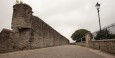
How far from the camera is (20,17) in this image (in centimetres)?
1341

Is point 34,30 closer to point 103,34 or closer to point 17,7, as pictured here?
point 17,7

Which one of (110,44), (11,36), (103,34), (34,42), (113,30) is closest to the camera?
(110,44)

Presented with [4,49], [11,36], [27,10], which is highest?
[27,10]

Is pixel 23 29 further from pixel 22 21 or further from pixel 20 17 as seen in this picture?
pixel 20 17

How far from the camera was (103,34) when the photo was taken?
13.9 m

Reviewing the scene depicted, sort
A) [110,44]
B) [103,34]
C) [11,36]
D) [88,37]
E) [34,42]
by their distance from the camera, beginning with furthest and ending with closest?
[88,37]
[34,42]
[103,34]
[11,36]
[110,44]

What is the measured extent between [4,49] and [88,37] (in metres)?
9.67

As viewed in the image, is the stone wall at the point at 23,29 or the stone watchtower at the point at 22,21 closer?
the stone wall at the point at 23,29

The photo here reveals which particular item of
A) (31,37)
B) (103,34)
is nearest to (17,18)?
(31,37)

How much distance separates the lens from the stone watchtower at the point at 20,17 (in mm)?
13297

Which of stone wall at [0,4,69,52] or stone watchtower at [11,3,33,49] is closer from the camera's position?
stone wall at [0,4,69,52]

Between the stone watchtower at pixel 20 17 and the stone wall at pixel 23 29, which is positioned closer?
the stone wall at pixel 23 29

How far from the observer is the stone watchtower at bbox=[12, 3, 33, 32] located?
43.6 feet

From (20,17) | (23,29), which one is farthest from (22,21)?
(23,29)
